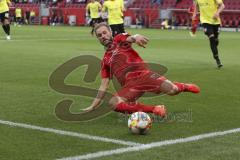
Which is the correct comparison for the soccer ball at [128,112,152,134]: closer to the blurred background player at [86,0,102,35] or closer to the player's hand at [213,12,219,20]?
the player's hand at [213,12,219,20]

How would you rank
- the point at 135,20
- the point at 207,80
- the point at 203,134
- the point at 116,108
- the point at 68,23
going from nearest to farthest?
the point at 203,134, the point at 116,108, the point at 207,80, the point at 135,20, the point at 68,23

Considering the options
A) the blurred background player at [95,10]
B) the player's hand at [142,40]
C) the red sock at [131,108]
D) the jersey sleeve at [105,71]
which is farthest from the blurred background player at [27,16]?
the player's hand at [142,40]

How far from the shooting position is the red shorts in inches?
265

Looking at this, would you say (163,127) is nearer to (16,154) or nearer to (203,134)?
(203,134)

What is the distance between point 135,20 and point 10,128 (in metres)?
41.0

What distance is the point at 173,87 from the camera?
682 cm

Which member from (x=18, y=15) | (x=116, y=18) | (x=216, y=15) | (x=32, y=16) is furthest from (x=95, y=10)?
(x=32, y=16)

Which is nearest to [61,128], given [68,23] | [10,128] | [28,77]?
[10,128]

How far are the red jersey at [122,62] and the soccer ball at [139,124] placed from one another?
3.40 ft

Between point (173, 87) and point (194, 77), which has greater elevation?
point (173, 87)

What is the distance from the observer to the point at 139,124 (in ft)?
Result: 18.6

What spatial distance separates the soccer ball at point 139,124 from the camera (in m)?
5.68

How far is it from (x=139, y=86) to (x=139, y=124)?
1192mm

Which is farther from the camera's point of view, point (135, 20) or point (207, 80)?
point (135, 20)
